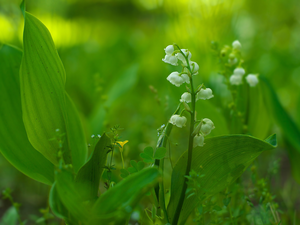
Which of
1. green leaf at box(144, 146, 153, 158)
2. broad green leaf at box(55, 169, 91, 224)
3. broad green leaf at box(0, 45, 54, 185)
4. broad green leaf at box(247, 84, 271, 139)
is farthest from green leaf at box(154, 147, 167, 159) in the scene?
broad green leaf at box(247, 84, 271, 139)

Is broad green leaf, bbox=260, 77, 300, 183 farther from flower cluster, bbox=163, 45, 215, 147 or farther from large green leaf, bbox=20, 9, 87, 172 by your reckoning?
large green leaf, bbox=20, 9, 87, 172

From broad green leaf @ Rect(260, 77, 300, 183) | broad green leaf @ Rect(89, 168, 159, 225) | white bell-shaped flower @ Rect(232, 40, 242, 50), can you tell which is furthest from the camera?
broad green leaf @ Rect(260, 77, 300, 183)

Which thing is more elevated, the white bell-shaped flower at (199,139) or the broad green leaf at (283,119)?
the white bell-shaped flower at (199,139)

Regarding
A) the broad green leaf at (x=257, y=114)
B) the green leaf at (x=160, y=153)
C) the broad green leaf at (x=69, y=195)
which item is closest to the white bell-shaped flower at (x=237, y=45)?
the broad green leaf at (x=257, y=114)

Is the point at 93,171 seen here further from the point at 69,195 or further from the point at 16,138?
the point at 16,138

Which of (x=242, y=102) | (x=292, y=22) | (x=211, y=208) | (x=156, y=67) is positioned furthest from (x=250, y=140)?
(x=292, y=22)

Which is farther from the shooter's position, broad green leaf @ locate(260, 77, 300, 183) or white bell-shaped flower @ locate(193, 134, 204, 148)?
broad green leaf @ locate(260, 77, 300, 183)

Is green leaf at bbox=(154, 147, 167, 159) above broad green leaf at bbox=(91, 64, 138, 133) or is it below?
above

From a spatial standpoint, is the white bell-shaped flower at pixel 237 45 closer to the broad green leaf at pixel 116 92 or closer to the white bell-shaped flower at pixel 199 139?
the white bell-shaped flower at pixel 199 139
